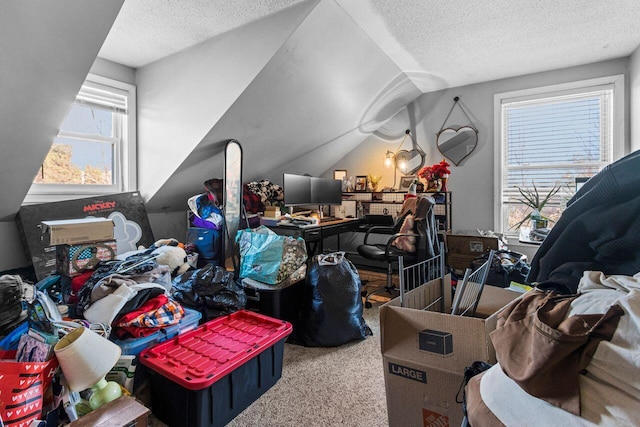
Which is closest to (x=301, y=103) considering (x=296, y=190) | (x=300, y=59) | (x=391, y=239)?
(x=300, y=59)

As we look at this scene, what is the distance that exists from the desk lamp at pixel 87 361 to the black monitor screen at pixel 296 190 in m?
2.23

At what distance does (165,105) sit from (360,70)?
1.88 metres

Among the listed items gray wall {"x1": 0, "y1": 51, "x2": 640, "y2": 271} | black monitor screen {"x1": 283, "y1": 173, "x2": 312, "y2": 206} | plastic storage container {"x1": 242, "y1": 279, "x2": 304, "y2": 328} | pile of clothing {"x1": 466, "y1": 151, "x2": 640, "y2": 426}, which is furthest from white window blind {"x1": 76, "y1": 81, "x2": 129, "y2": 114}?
pile of clothing {"x1": 466, "y1": 151, "x2": 640, "y2": 426}

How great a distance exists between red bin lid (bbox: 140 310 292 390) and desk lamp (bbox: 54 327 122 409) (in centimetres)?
21

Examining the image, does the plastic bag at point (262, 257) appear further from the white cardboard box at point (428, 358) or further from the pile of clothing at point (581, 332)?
the pile of clothing at point (581, 332)

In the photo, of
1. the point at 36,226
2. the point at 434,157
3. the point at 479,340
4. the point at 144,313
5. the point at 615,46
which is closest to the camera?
the point at 479,340

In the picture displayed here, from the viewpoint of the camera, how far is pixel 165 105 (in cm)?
291

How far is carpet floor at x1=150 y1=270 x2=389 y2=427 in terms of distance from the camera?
1.46m

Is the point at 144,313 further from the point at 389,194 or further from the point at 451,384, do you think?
the point at 389,194

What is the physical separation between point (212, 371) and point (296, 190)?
230 centimetres

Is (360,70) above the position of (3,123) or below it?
above

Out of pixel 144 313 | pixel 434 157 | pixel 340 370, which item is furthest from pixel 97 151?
pixel 434 157

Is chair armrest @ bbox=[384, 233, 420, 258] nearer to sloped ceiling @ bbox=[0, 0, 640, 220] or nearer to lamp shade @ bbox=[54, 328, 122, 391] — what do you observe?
sloped ceiling @ bbox=[0, 0, 640, 220]

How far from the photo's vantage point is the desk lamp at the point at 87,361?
45.2 inches
